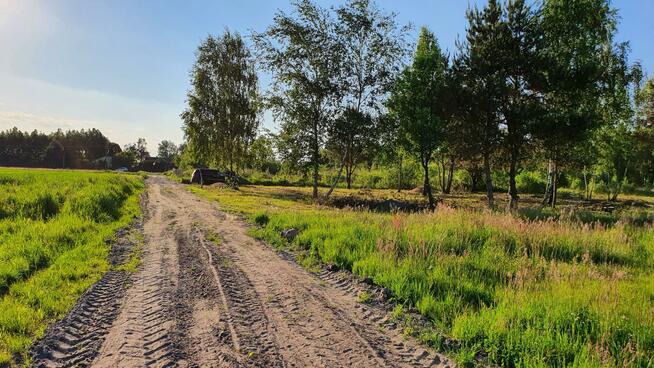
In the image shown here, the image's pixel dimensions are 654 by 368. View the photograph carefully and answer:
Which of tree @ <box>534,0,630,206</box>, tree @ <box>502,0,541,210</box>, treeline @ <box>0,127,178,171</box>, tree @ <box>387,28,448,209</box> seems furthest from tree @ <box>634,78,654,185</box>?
treeline @ <box>0,127,178,171</box>

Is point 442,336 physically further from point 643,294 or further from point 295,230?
point 295,230

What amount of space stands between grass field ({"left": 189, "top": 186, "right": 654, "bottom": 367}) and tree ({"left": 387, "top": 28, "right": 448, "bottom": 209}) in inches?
436

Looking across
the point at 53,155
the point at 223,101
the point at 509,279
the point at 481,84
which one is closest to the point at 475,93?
the point at 481,84

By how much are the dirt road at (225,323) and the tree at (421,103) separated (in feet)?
52.4

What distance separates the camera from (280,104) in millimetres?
25062

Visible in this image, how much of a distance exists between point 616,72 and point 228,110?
30.2m

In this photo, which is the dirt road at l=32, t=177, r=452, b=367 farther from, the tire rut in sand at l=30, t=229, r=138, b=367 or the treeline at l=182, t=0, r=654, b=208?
the treeline at l=182, t=0, r=654, b=208

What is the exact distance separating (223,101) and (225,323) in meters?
34.5

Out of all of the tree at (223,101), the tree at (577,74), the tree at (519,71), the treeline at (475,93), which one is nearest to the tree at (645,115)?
the treeline at (475,93)

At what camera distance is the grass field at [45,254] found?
5051mm

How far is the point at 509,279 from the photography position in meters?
6.35

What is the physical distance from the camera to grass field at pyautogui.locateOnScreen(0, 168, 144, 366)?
5051 mm

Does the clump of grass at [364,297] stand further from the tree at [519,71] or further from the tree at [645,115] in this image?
the tree at [645,115]

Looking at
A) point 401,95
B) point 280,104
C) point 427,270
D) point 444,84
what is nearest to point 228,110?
point 280,104
